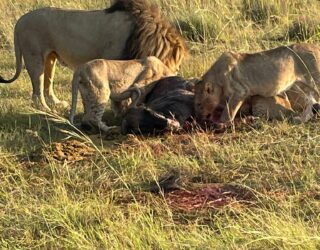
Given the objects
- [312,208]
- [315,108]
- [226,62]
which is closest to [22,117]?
[226,62]

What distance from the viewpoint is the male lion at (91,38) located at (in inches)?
290

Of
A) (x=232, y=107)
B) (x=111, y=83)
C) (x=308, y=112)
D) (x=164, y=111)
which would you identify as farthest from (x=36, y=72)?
(x=308, y=112)

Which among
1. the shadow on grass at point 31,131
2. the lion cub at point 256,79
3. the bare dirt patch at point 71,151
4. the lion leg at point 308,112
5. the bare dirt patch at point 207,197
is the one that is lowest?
the shadow on grass at point 31,131

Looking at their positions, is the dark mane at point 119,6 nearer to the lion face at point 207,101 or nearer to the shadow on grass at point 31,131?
→ the shadow on grass at point 31,131

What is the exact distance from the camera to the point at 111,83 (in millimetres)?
6488

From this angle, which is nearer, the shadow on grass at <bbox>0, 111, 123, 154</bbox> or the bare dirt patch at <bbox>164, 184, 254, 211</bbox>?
the bare dirt patch at <bbox>164, 184, 254, 211</bbox>

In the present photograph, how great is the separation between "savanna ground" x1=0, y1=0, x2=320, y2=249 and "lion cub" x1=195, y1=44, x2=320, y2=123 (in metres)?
0.26

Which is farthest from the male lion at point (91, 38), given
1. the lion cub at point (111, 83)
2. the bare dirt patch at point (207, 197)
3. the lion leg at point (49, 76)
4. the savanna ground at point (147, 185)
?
the bare dirt patch at point (207, 197)

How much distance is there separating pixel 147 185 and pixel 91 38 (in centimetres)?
310

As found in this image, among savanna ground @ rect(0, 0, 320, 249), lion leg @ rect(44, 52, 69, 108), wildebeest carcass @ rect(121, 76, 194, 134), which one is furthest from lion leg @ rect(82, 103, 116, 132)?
lion leg @ rect(44, 52, 69, 108)

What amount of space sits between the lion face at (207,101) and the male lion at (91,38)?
4.36ft

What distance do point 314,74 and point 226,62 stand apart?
74 centimetres

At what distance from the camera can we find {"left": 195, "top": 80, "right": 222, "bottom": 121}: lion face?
6.07 metres

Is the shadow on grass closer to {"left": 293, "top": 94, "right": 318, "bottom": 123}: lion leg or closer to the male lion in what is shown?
the male lion
